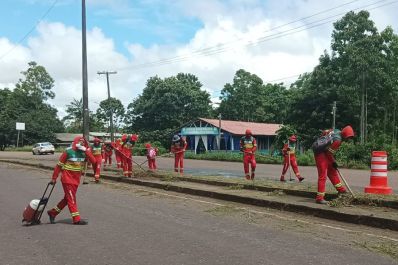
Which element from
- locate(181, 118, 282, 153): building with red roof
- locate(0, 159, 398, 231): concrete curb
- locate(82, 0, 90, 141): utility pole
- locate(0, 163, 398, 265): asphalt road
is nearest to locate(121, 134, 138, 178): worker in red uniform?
locate(0, 159, 398, 231): concrete curb

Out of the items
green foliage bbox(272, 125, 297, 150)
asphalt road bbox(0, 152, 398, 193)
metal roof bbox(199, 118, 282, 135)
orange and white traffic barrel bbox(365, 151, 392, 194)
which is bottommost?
asphalt road bbox(0, 152, 398, 193)

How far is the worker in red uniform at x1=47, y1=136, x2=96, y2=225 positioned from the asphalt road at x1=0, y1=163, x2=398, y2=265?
0.78 ft

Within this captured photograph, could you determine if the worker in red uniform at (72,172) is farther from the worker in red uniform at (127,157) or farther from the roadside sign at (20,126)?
the roadside sign at (20,126)

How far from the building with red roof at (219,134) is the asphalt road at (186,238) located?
39.0 meters

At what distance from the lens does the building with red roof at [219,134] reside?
166ft

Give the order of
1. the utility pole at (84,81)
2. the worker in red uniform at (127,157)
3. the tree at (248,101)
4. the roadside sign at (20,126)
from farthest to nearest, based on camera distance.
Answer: the roadside sign at (20,126) → the tree at (248,101) → the utility pole at (84,81) → the worker in red uniform at (127,157)

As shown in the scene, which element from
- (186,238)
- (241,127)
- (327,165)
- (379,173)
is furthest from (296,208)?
(241,127)

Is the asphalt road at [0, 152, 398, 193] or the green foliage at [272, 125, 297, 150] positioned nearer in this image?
the asphalt road at [0, 152, 398, 193]

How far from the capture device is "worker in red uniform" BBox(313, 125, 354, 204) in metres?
10.3

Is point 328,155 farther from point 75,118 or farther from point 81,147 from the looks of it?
point 75,118

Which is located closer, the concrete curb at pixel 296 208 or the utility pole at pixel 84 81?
the concrete curb at pixel 296 208

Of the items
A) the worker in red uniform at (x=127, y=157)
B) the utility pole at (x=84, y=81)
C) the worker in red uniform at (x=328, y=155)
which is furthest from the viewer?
the utility pole at (x=84, y=81)

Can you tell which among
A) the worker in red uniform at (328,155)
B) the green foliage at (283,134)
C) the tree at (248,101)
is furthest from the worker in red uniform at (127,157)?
the tree at (248,101)

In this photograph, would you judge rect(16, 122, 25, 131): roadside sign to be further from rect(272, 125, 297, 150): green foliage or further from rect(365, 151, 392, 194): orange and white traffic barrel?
rect(365, 151, 392, 194): orange and white traffic barrel
